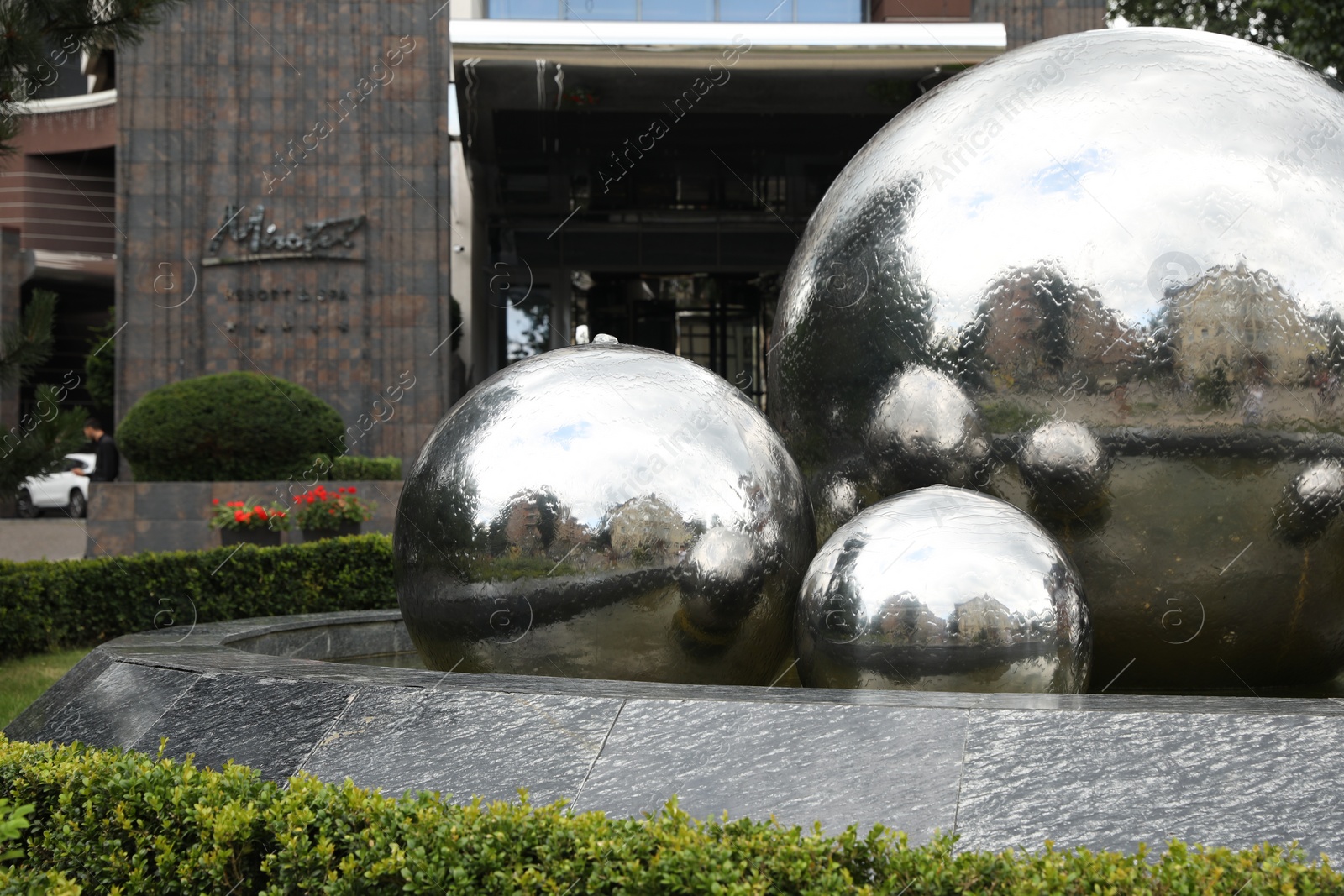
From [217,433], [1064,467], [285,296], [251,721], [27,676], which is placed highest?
[285,296]

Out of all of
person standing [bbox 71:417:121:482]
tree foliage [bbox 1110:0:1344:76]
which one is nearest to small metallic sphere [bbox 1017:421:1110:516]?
tree foliage [bbox 1110:0:1344:76]

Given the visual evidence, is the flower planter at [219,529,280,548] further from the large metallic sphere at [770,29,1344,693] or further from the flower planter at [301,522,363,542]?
the large metallic sphere at [770,29,1344,693]

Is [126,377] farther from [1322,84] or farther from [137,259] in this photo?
[1322,84]

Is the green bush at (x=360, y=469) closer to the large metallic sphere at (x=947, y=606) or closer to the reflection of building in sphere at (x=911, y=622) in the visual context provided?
the large metallic sphere at (x=947, y=606)

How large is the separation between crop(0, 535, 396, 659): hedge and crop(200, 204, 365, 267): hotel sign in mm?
11775

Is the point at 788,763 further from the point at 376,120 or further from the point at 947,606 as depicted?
the point at 376,120

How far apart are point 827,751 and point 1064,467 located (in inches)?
79.5

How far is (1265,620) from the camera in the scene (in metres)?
5.10

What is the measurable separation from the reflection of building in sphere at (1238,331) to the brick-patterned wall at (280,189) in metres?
19.1

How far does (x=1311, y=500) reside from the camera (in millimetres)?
4961

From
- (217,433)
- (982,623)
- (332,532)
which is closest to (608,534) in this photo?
(982,623)

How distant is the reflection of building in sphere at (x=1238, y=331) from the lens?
4.89 metres

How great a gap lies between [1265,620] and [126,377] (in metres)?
21.8

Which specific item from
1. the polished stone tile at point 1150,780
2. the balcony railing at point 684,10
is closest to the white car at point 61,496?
the balcony railing at point 684,10
